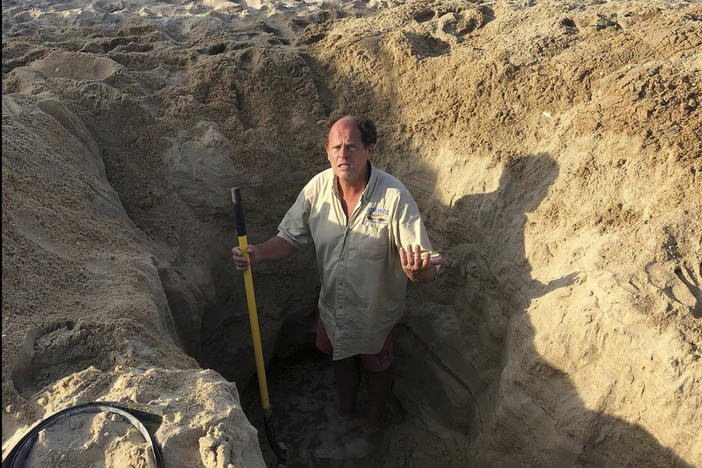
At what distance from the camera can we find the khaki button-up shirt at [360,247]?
2.71 m

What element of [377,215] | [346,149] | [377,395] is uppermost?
[346,149]

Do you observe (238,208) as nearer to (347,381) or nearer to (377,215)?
(377,215)

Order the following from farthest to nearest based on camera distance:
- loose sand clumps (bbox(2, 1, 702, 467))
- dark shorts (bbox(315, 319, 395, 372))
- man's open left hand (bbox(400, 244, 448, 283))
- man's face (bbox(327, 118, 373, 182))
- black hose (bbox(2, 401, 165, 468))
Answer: dark shorts (bbox(315, 319, 395, 372)) < man's face (bbox(327, 118, 373, 182)) < man's open left hand (bbox(400, 244, 448, 283)) < loose sand clumps (bbox(2, 1, 702, 467)) < black hose (bbox(2, 401, 165, 468))

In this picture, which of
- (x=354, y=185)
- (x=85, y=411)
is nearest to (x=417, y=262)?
(x=354, y=185)

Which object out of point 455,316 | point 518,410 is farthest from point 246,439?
point 455,316

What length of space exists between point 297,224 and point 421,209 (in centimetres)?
88

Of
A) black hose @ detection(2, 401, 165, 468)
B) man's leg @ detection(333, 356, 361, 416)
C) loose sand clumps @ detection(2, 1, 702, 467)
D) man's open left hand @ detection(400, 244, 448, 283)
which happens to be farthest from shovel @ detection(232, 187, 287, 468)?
black hose @ detection(2, 401, 165, 468)

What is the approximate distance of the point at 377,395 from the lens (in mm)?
3508

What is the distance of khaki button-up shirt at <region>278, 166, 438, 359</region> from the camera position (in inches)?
107

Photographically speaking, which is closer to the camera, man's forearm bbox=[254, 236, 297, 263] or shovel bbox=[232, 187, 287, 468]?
shovel bbox=[232, 187, 287, 468]

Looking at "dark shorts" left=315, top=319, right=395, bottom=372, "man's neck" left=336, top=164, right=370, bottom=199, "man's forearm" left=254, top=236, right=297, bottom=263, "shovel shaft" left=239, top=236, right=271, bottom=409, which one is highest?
"man's neck" left=336, top=164, right=370, bottom=199

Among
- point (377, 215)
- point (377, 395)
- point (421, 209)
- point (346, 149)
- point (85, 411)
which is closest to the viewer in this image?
point (85, 411)

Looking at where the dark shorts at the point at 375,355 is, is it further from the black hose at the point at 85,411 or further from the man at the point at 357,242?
the black hose at the point at 85,411

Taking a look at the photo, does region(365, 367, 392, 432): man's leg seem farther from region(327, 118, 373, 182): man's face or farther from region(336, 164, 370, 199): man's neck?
region(327, 118, 373, 182): man's face
